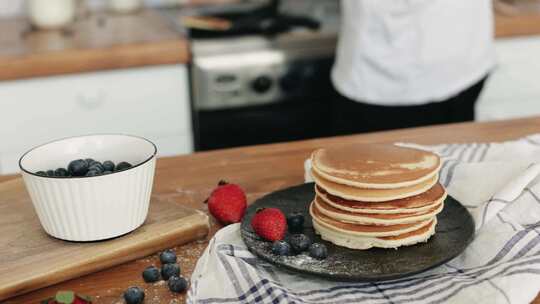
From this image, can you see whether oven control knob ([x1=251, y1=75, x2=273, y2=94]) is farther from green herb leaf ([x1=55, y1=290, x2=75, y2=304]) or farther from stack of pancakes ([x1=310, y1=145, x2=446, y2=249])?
green herb leaf ([x1=55, y1=290, x2=75, y2=304])

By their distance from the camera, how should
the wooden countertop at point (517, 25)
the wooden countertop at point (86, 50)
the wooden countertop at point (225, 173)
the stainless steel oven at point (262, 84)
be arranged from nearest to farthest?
the wooden countertop at point (225, 173), the wooden countertop at point (86, 50), the stainless steel oven at point (262, 84), the wooden countertop at point (517, 25)

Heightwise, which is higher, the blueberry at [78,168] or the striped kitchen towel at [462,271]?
the blueberry at [78,168]

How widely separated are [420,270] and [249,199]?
35 centimetres

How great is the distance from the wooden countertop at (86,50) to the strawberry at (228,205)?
1.11m

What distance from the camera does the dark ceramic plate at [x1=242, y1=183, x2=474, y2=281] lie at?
2.98ft

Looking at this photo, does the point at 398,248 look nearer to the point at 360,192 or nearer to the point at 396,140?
the point at 360,192

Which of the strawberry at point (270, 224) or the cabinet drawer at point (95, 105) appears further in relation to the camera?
the cabinet drawer at point (95, 105)

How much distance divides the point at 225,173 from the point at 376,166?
337mm

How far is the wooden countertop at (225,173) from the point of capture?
93 centimetres

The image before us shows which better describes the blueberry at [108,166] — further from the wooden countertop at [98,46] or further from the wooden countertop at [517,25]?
the wooden countertop at [517,25]

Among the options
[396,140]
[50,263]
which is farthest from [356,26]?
[50,263]

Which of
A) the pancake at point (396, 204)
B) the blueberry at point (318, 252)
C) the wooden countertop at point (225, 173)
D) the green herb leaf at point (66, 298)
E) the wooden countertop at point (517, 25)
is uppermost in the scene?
the pancake at point (396, 204)

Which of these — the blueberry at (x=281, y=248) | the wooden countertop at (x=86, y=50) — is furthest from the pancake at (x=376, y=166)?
the wooden countertop at (x=86, y=50)

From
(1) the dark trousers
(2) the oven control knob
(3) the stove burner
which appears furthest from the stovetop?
(1) the dark trousers
